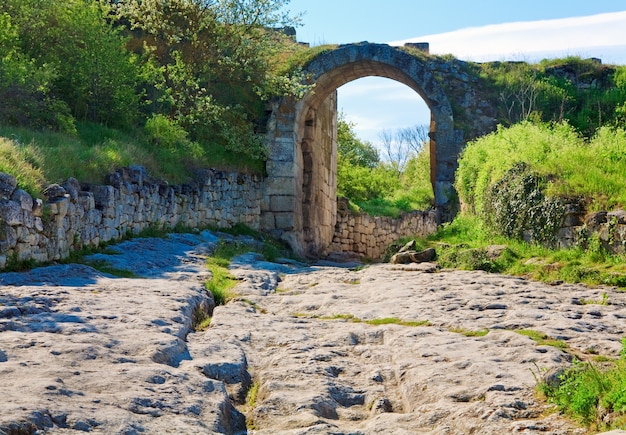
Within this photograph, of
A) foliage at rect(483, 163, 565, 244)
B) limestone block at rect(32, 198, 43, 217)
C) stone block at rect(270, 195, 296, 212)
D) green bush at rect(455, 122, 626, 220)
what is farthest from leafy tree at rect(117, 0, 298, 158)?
limestone block at rect(32, 198, 43, 217)

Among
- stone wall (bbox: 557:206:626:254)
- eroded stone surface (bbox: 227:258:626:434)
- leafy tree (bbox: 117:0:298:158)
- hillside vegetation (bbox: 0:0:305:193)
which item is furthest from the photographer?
leafy tree (bbox: 117:0:298:158)

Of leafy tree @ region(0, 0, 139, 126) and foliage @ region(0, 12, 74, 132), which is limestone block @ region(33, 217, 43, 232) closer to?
foliage @ region(0, 12, 74, 132)

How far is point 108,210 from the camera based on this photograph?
10992 mm

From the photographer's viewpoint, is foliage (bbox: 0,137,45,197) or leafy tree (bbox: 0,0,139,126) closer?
foliage (bbox: 0,137,45,197)

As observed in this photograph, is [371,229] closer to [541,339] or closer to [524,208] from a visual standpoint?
[524,208]

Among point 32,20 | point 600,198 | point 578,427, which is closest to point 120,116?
point 32,20

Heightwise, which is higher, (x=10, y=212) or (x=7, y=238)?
(x=10, y=212)

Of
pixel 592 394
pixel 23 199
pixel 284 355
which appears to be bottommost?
pixel 284 355

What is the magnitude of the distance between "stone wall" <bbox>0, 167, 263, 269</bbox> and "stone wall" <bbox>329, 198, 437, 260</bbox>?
6577 mm

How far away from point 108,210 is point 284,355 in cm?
550

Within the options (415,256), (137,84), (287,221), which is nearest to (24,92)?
(137,84)

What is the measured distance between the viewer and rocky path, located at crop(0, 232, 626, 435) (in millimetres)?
4484

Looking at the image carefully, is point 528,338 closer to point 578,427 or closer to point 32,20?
point 578,427

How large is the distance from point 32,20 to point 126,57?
72.2 inches
